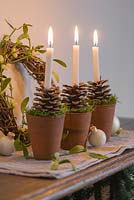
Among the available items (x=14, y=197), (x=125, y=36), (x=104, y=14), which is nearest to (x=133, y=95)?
(x=125, y=36)

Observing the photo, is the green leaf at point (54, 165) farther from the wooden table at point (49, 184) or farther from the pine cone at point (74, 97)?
the pine cone at point (74, 97)

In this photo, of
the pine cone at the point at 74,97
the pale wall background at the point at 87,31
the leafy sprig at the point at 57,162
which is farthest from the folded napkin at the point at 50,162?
the pale wall background at the point at 87,31

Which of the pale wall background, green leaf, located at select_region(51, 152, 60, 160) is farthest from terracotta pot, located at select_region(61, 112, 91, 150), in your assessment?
the pale wall background

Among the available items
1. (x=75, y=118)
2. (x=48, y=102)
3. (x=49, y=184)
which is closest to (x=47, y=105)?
(x=48, y=102)

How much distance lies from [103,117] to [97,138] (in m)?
0.08

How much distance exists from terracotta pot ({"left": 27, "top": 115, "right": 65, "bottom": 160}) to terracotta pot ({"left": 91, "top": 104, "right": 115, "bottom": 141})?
0.19 metres

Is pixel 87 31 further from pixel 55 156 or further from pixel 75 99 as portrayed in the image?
pixel 55 156

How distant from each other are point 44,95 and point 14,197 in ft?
0.97

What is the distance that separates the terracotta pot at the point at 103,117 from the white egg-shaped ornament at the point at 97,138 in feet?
0.15

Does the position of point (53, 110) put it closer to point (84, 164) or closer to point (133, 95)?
point (84, 164)

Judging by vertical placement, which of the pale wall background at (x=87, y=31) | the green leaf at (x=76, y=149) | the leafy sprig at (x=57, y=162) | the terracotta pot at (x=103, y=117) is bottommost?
the leafy sprig at (x=57, y=162)

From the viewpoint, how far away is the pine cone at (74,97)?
41.8 inches

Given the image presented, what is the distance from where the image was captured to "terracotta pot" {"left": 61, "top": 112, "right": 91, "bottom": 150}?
3.44ft

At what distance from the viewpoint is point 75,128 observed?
1.05 metres
